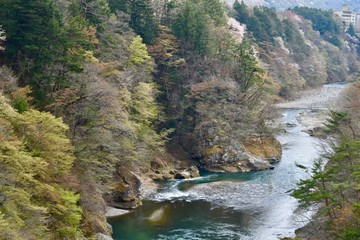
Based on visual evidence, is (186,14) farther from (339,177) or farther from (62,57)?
(339,177)

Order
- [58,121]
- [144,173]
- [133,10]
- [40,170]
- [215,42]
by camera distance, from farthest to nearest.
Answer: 1. [215,42]
2. [133,10]
3. [144,173]
4. [58,121]
5. [40,170]

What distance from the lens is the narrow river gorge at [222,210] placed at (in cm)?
2698

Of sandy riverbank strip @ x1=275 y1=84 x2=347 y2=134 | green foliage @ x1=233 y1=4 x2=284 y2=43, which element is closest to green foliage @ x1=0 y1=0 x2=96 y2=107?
sandy riverbank strip @ x1=275 y1=84 x2=347 y2=134

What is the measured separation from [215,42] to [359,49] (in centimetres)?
8422

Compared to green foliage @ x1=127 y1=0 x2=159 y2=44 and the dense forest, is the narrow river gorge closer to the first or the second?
the dense forest

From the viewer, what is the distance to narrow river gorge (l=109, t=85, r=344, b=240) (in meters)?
27.0

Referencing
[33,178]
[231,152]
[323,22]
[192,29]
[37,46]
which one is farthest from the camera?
[323,22]

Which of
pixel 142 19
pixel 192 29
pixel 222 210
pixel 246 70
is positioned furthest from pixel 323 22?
pixel 222 210

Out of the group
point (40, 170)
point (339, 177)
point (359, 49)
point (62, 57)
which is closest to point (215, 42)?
point (62, 57)

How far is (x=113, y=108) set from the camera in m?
29.4

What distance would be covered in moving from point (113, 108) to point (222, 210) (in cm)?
993

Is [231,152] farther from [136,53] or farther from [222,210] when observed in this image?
[136,53]

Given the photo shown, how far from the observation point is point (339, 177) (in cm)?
2248

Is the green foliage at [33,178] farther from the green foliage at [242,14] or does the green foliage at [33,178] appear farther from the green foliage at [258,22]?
the green foliage at [242,14]
